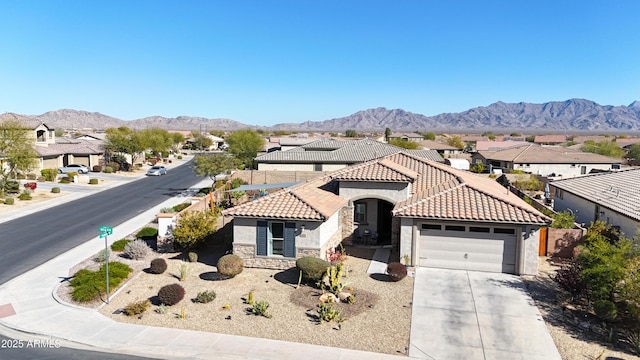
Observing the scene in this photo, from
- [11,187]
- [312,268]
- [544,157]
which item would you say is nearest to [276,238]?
[312,268]

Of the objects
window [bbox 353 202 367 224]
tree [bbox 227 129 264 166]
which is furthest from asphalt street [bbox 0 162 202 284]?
window [bbox 353 202 367 224]

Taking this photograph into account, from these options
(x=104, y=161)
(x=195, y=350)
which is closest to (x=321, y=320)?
(x=195, y=350)

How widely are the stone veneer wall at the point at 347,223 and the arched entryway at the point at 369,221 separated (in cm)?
39

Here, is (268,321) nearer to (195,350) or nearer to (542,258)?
(195,350)

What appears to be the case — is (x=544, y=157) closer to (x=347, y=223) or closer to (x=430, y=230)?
(x=347, y=223)

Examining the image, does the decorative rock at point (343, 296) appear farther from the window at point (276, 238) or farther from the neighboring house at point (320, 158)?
the neighboring house at point (320, 158)

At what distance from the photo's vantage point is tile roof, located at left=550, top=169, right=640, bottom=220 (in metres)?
22.5

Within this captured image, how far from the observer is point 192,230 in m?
23.1

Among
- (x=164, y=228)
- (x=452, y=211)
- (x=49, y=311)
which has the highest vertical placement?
(x=452, y=211)

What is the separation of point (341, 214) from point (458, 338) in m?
11.7

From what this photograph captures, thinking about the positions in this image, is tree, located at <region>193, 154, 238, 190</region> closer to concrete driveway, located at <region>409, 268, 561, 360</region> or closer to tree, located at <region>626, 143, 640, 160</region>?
concrete driveway, located at <region>409, 268, 561, 360</region>

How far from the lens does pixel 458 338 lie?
14.4 meters

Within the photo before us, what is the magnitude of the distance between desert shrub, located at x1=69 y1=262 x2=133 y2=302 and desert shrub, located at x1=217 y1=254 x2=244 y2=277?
13.6 feet

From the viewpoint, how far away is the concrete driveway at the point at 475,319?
44.8ft
